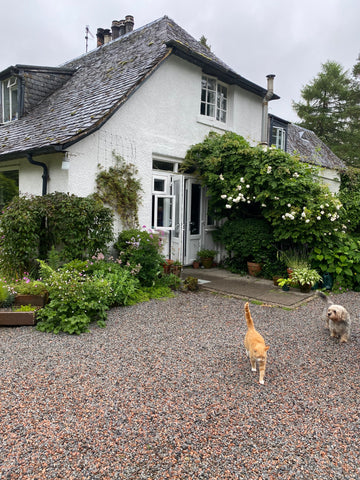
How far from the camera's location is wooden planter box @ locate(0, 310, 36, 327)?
495cm

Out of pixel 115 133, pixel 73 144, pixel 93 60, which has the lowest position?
pixel 73 144


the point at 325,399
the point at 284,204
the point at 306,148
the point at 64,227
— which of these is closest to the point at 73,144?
the point at 64,227

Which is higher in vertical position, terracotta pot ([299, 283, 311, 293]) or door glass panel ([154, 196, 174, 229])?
door glass panel ([154, 196, 174, 229])

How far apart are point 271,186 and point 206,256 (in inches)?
122

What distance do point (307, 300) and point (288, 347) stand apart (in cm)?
273

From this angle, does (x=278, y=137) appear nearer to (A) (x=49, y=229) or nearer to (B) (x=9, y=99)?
(B) (x=9, y=99)

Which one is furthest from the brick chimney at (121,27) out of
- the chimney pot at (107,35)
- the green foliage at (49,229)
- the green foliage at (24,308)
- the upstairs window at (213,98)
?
the green foliage at (24,308)

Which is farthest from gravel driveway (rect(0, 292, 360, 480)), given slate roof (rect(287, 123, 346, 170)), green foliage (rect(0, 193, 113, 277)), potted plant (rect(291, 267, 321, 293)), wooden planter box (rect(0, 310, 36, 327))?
slate roof (rect(287, 123, 346, 170))

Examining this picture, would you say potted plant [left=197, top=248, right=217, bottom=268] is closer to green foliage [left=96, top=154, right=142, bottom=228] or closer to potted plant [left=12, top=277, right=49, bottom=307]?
green foliage [left=96, top=154, right=142, bottom=228]

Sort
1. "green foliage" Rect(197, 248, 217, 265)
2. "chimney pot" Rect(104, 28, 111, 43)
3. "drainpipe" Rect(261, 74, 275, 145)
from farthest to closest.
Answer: "chimney pot" Rect(104, 28, 111, 43) < "drainpipe" Rect(261, 74, 275, 145) < "green foliage" Rect(197, 248, 217, 265)

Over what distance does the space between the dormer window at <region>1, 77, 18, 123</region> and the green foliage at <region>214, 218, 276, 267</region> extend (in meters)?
8.07

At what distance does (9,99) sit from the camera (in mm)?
11391

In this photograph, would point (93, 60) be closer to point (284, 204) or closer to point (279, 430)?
point (284, 204)

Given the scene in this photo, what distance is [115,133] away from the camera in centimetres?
791
